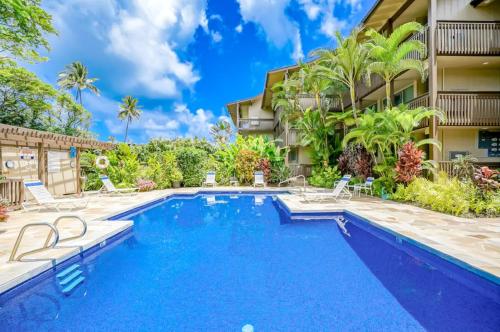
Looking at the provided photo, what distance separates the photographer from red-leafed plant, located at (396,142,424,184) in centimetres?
990

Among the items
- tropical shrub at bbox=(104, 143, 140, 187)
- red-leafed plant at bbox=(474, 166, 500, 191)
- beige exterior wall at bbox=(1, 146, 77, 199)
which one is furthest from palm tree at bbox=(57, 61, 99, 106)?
red-leafed plant at bbox=(474, 166, 500, 191)

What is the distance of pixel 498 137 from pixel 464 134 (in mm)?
1477

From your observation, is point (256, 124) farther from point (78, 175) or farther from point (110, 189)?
point (78, 175)

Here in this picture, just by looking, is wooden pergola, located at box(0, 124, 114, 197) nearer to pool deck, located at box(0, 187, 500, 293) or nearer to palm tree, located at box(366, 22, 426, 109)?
pool deck, located at box(0, 187, 500, 293)

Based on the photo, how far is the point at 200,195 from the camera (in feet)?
49.4

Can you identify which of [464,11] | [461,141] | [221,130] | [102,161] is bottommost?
[102,161]

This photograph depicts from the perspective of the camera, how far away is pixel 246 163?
17703mm

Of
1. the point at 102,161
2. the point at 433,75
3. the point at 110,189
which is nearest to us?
the point at 433,75

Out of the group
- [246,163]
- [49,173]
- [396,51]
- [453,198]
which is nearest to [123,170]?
[49,173]

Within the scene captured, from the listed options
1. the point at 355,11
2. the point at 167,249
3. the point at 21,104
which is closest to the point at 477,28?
the point at 167,249

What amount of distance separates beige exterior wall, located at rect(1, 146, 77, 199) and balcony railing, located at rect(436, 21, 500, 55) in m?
17.0

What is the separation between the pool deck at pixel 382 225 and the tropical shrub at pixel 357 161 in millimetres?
4477

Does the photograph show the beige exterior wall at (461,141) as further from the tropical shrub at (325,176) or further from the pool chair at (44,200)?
the pool chair at (44,200)

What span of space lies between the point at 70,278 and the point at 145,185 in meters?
11.4
